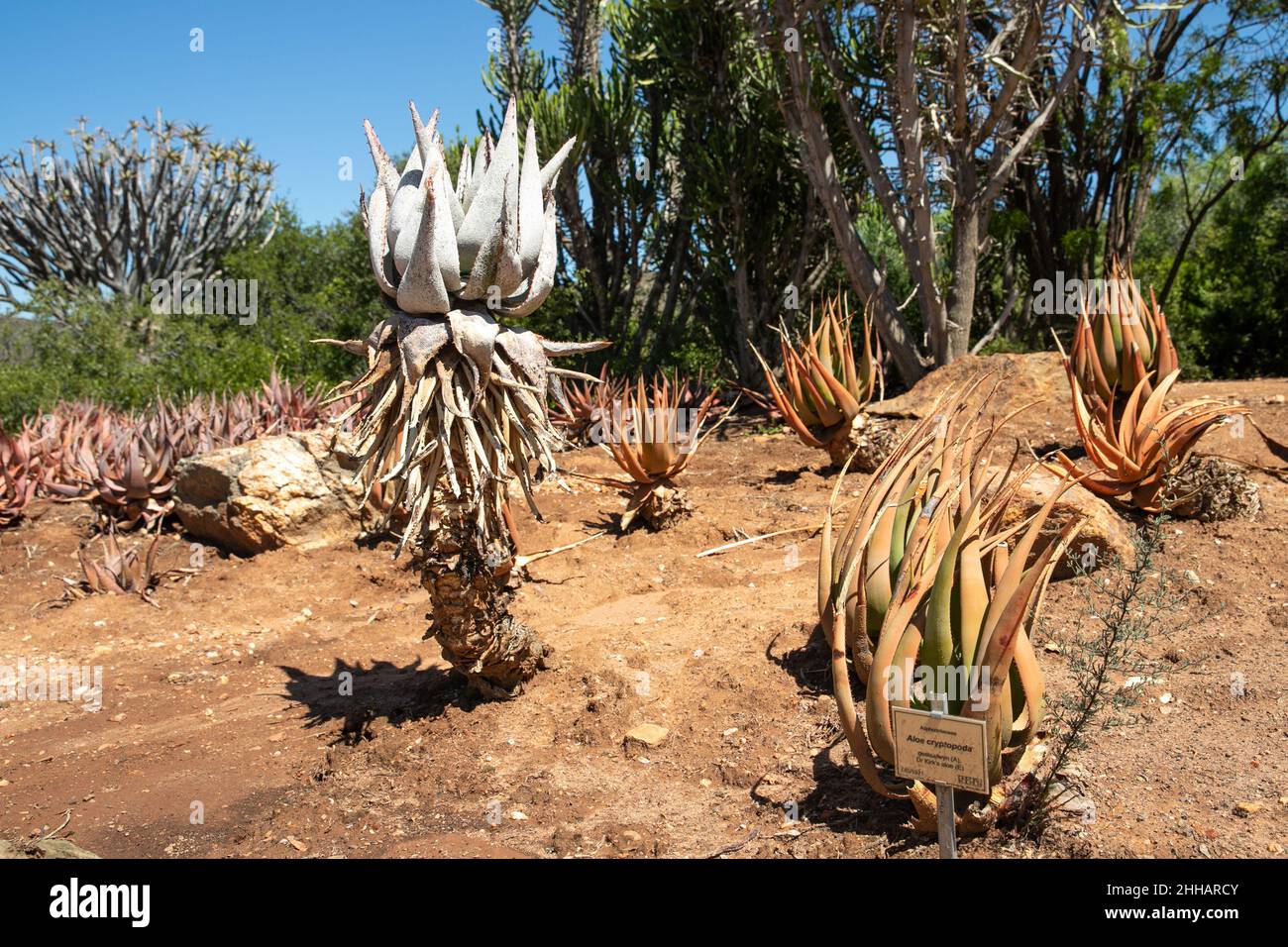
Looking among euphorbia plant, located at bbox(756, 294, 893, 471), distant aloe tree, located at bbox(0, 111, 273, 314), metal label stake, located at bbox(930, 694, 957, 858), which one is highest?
distant aloe tree, located at bbox(0, 111, 273, 314)

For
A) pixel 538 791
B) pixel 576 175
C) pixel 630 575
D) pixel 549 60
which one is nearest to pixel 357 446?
pixel 538 791

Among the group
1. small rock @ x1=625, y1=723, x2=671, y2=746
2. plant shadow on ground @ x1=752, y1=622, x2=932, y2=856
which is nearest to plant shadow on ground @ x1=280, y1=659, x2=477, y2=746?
small rock @ x1=625, y1=723, x2=671, y2=746

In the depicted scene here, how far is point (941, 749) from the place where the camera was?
217 cm

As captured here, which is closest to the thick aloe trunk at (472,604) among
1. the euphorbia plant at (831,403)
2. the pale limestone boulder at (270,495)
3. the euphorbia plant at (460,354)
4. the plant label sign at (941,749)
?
the euphorbia plant at (460,354)

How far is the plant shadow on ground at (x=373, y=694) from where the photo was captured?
3.90 metres

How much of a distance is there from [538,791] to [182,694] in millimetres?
2287

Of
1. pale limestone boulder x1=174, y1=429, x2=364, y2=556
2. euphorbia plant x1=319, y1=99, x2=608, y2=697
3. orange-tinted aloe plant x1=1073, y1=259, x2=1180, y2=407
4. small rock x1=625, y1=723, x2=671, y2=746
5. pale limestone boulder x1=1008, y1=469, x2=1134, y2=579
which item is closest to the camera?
euphorbia plant x1=319, y1=99, x2=608, y2=697

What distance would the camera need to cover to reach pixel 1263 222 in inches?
520

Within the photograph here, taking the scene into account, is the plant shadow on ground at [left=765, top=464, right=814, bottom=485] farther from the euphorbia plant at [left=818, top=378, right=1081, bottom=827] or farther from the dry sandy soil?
the euphorbia plant at [left=818, top=378, right=1081, bottom=827]

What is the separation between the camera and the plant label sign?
2.10 meters

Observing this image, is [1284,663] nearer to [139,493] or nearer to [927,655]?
[927,655]

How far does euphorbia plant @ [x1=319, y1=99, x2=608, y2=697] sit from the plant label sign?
1605 millimetres

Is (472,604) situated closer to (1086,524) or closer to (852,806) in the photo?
(852,806)

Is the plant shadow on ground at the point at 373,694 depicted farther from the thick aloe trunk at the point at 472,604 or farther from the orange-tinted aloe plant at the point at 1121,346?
the orange-tinted aloe plant at the point at 1121,346
